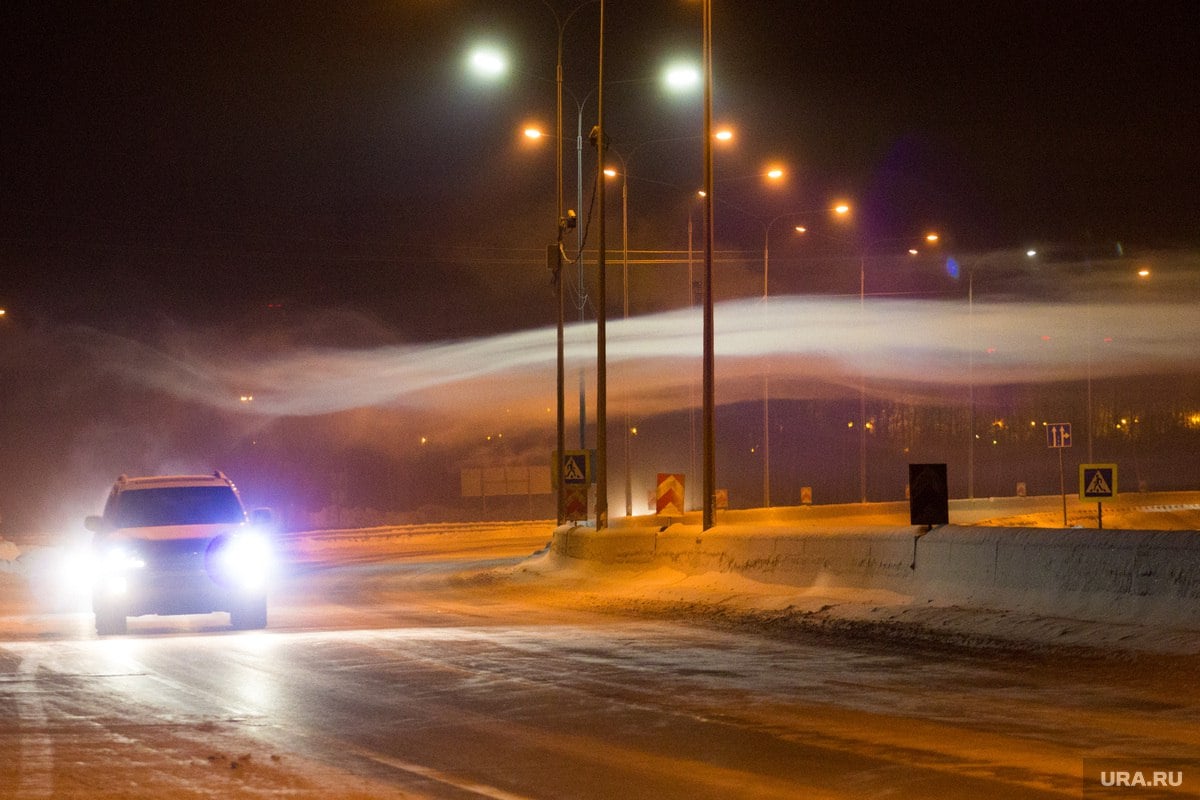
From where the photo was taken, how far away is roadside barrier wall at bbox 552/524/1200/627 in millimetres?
15070

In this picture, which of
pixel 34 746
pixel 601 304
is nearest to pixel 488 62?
pixel 601 304

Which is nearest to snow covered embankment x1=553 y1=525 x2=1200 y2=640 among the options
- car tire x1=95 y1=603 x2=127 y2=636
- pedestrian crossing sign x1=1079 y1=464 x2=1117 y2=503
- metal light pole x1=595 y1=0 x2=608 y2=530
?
metal light pole x1=595 y1=0 x2=608 y2=530

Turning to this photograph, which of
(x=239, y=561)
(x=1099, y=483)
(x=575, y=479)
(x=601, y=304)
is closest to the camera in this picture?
(x=239, y=561)

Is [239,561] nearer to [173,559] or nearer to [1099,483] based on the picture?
[173,559]

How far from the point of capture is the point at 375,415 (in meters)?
97.2

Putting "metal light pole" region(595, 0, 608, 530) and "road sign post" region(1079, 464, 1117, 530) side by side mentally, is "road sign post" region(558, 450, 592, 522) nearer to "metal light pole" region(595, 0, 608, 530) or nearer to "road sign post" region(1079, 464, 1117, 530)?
"metal light pole" region(595, 0, 608, 530)

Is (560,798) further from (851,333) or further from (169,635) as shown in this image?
(851,333)

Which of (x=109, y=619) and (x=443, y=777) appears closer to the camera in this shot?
(x=443, y=777)

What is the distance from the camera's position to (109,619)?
1970 centimetres

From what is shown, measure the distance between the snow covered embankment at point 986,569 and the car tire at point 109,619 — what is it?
8.65m

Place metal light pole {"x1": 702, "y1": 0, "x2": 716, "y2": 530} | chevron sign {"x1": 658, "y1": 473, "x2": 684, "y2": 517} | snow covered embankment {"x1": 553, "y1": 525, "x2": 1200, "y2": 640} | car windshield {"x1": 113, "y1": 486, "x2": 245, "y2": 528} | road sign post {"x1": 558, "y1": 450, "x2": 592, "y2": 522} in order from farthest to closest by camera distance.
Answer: chevron sign {"x1": 658, "y1": 473, "x2": 684, "y2": 517}, road sign post {"x1": 558, "y1": 450, "x2": 592, "y2": 522}, metal light pole {"x1": 702, "y1": 0, "x2": 716, "y2": 530}, car windshield {"x1": 113, "y1": 486, "x2": 245, "y2": 528}, snow covered embankment {"x1": 553, "y1": 525, "x2": 1200, "y2": 640}

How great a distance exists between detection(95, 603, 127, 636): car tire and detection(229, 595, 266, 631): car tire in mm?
1339

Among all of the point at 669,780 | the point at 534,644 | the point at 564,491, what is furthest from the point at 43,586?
the point at 669,780

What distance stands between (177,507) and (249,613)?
6.00 feet
